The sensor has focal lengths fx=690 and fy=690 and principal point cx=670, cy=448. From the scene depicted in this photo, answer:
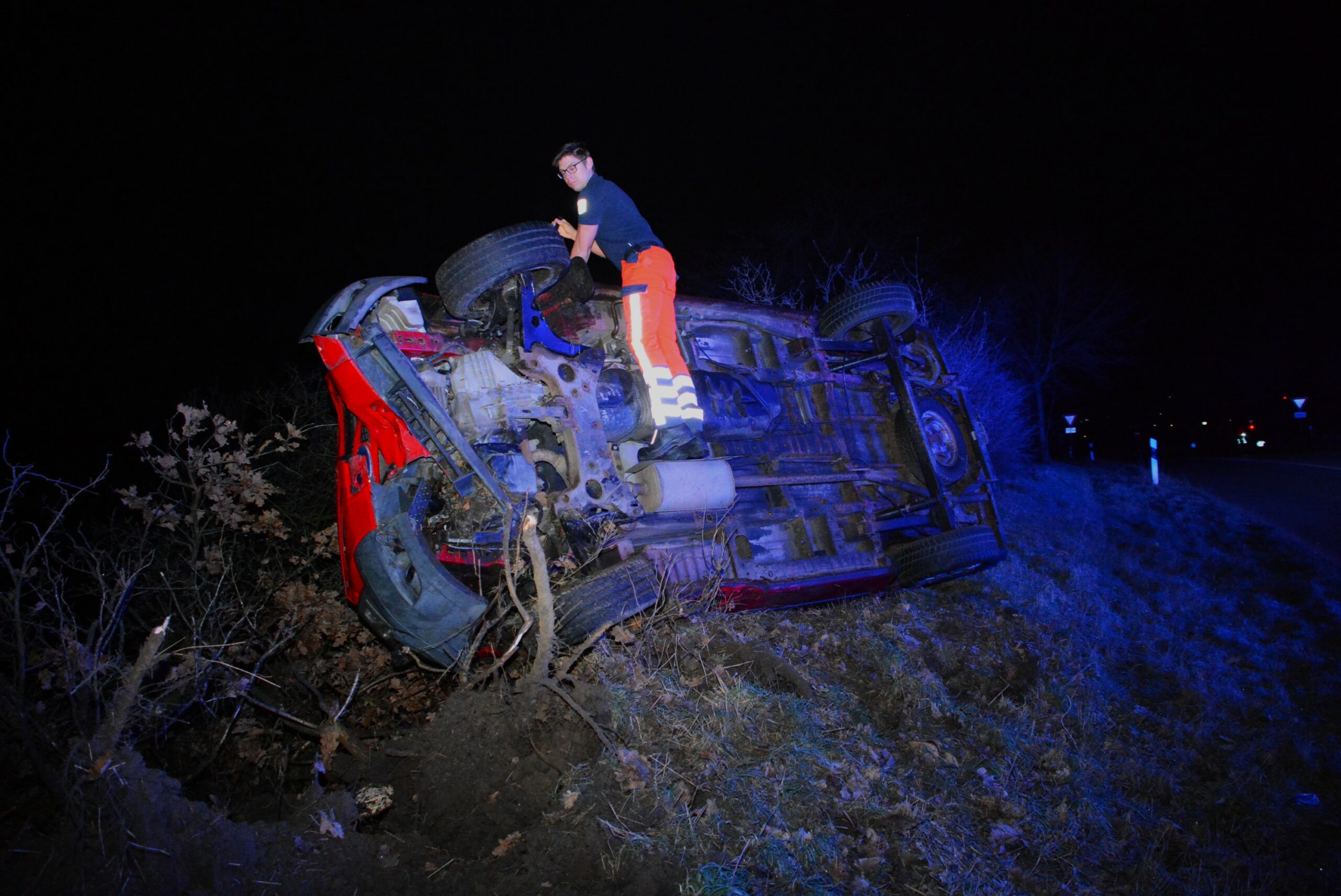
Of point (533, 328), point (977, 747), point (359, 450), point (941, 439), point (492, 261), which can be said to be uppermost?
point (492, 261)

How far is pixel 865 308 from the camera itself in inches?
228

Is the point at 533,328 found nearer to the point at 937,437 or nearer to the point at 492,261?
the point at 492,261

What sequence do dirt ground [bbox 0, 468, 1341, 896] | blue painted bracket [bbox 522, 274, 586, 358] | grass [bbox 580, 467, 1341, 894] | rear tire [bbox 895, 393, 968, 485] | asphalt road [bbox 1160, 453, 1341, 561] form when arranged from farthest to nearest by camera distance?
asphalt road [bbox 1160, 453, 1341, 561], rear tire [bbox 895, 393, 968, 485], blue painted bracket [bbox 522, 274, 586, 358], grass [bbox 580, 467, 1341, 894], dirt ground [bbox 0, 468, 1341, 896]

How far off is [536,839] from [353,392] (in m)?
2.28

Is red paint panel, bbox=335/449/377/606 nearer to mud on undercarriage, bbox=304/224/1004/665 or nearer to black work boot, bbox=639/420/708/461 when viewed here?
mud on undercarriage, bbox=304/224/1004/665

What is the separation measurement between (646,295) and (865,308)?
2463 mm

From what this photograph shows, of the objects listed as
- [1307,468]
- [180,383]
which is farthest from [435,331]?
[1307,468]

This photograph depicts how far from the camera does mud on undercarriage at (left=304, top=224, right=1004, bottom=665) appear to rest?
11.1 feet

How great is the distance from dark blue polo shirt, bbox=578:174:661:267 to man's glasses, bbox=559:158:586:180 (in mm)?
109

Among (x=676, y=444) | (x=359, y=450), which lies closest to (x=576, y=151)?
(x=676, y=444)

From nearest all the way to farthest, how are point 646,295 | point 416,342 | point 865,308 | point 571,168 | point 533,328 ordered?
point 416,342
point 533,328
point 646,295
point 571,168
point 865,308

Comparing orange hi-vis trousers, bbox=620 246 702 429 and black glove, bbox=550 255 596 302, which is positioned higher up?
black glove, bbox=550 255 596 302

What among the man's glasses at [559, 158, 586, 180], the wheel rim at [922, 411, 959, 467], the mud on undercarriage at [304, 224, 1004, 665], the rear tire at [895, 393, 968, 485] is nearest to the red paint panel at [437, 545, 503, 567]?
the mud on undercarriage at [304, 224, 1004, 665]

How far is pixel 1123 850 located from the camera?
3.49m
